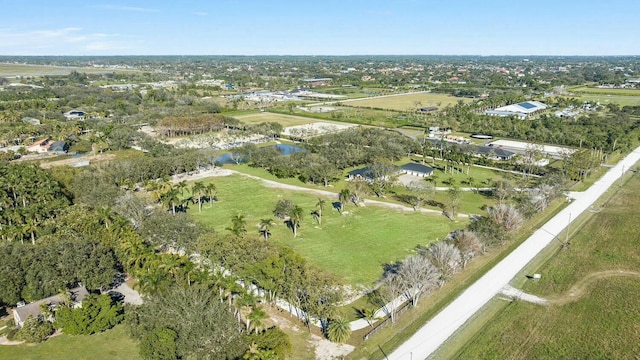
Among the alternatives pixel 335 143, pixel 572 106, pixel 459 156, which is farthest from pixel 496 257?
pixel 572 106

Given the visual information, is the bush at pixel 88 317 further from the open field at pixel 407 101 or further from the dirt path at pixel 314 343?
the open field at pixel 407 101

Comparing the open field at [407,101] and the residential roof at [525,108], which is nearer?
the residential roof at [525,108]

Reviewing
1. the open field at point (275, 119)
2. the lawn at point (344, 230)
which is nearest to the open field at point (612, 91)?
the open field at point (275, 119)

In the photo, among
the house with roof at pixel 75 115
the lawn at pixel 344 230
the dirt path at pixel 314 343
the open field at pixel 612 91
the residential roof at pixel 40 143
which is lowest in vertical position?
the dirt path at pixel 314 343

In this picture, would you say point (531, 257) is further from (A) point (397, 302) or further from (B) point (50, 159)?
(B) point (50, 159)

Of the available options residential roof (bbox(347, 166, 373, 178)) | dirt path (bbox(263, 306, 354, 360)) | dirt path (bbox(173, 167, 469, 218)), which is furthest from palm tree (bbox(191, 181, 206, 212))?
dirt path (bbox(263, 306, 354, 360))

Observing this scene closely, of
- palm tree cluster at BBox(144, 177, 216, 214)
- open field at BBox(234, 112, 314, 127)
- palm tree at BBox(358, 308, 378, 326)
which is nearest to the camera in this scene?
palm tree at BBox(358, 308, 378, 326)

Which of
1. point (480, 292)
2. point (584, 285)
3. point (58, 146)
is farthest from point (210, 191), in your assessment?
point (58, 146)

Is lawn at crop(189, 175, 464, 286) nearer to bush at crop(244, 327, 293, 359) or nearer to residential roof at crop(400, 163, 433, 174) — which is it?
bush at crop(244, 327, 293, 359)
